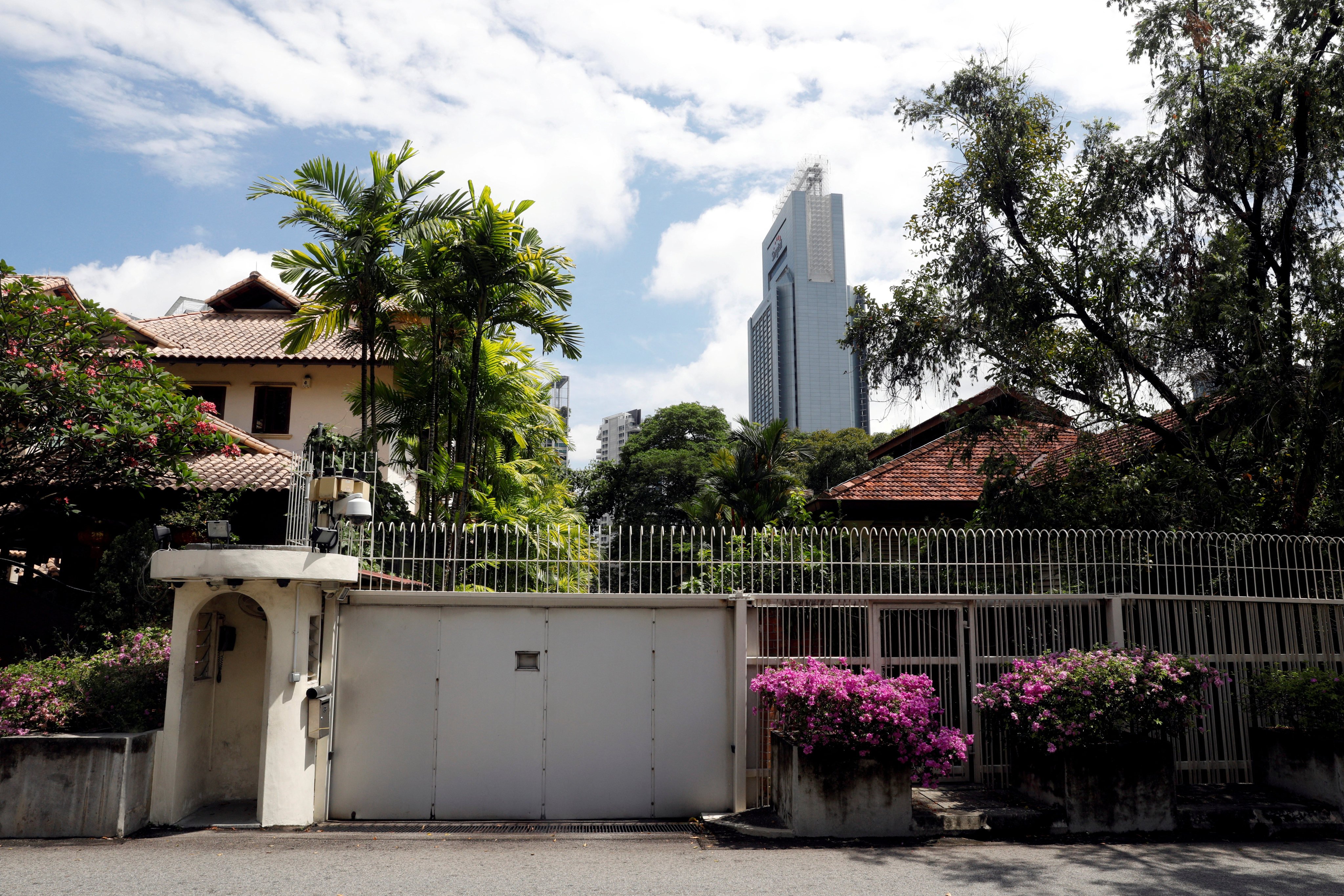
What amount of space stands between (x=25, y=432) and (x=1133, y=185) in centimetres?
→ 1472

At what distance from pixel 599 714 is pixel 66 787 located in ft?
15.4

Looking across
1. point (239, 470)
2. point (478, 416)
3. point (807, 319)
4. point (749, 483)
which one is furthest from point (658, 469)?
Answer: point (807, 319)

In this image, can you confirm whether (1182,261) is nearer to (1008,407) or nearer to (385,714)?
(1008,407)

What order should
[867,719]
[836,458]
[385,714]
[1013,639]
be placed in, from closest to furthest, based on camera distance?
[867,719] < [385,714] < [1013,639] < [836,458]

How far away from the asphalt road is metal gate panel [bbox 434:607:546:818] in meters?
0.71

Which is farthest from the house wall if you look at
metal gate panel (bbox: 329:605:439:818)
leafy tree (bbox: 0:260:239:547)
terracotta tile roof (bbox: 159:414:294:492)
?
metal gate panel (bbox: 329:605:439:818)

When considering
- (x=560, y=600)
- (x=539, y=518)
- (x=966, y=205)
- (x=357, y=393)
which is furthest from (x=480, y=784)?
(x=966, y=205)

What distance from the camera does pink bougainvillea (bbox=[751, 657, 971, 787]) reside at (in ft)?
25.7

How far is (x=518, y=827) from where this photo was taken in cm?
830

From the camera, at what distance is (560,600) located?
→ 884 centimetres

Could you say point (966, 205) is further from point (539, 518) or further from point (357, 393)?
point (357, 393)

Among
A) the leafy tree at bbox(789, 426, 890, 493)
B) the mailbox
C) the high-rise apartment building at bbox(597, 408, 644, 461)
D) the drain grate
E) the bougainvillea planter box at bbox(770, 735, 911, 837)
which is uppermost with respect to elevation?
the high-rise apartment building at bbox(597, 408, 644, 461)

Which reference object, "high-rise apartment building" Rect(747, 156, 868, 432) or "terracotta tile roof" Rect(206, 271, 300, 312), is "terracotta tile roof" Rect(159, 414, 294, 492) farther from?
"high-rise apartment building" Rect(747, 156, 868, 432)

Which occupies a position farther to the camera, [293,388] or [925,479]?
[293,388]
